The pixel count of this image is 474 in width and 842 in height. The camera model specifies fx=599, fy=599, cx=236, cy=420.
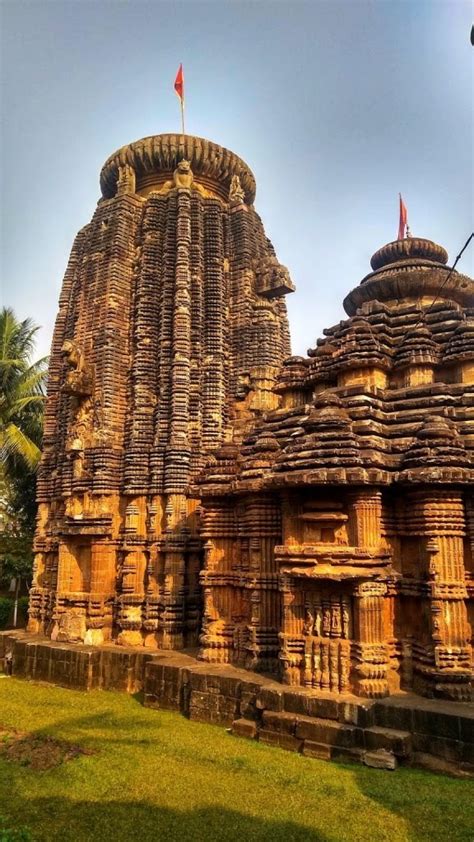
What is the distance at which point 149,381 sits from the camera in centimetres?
1672

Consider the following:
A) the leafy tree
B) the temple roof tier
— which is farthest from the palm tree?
the temple roof tier

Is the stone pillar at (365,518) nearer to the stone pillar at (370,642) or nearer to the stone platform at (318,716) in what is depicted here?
the stone pillar at (370,642)

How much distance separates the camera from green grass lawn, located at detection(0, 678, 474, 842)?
616 cm

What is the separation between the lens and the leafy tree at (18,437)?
74.1 feet

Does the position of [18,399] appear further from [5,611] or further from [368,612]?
[368,612]

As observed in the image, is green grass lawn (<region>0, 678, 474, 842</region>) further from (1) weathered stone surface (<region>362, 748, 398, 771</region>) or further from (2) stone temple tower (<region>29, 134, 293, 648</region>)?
(2) stone temple tower (<region>29, 134, 293, 648</region>)

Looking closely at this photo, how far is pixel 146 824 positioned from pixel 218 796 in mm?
975

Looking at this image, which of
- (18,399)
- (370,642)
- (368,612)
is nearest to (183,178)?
(18,399)

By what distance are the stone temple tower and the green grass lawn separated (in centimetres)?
600

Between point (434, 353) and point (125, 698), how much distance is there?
926 centimetres

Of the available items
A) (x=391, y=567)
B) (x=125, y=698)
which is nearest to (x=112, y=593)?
(x=125, y=698)

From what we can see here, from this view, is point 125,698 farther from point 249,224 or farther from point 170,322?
point 249,224

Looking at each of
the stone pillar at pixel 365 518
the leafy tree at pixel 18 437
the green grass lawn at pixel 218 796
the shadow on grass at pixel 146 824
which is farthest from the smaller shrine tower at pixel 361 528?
the leafy tree at pixel 18 437

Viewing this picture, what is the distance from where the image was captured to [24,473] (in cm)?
2375
